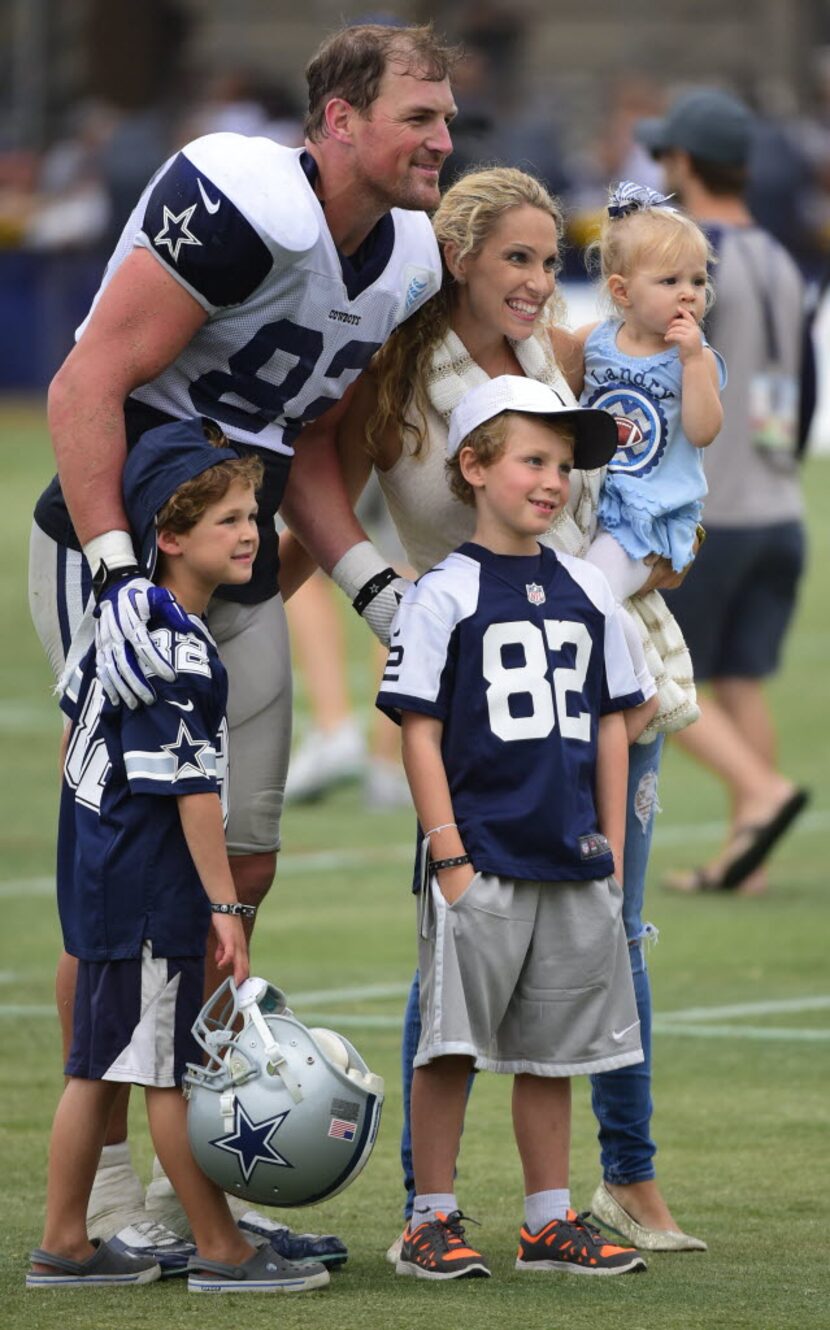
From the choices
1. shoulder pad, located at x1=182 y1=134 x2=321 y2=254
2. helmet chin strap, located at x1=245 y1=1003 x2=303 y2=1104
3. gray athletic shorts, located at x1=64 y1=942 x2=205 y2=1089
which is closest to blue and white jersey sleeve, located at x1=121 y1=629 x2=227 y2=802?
gray athletic shorts, located at x1=64 y1=942 x2=205 y2=1089

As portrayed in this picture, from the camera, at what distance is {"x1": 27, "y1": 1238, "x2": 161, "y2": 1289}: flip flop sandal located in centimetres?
481

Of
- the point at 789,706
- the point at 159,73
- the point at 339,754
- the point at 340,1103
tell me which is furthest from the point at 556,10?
the point at 340,1103

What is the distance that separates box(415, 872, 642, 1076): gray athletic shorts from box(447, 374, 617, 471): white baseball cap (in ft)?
2.68

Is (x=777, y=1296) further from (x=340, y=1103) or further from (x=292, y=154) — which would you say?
(x=292, y=154)

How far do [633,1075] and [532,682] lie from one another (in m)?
0.93

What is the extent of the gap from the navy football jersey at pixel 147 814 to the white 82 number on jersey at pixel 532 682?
0.50m

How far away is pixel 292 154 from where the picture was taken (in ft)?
16.8

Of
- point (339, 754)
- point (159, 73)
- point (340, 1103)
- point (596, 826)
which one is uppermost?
point (159, 73)

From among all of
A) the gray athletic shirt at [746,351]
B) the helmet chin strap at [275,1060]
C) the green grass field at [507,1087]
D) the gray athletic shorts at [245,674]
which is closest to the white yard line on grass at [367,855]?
the green grass field at [507,1087]

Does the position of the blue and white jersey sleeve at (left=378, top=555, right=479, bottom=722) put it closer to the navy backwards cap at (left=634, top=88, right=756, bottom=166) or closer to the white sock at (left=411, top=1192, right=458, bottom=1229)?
the white sock at (left=411, top=1192, right=458, bottom=1229)

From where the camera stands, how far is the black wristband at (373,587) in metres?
5.28

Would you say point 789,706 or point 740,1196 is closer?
point 740,1196

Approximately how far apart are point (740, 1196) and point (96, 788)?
1.73 m

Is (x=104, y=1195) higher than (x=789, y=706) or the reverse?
the reverse
